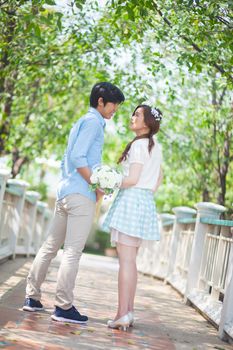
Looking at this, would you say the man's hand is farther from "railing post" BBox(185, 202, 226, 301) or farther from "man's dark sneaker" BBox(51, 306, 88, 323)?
"railing post" BBox(185, 202, 226, 301)

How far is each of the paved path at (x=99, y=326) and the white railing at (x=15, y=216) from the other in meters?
1.10

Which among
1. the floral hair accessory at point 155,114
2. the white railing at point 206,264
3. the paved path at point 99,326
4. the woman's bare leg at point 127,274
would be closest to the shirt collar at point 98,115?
the floral hair accessory at point 155,114

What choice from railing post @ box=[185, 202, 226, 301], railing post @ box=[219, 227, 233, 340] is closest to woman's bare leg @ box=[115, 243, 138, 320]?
Result: railing post @ box=[219, 227, 233, 340]

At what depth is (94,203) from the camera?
5695mm

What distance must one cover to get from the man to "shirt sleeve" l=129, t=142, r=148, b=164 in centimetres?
27

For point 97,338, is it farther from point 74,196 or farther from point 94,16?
point 94,16

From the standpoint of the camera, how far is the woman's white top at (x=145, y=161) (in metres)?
5.69

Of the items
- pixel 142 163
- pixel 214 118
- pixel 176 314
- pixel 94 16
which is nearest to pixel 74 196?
pixel 142 163

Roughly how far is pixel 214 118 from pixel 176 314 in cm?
513

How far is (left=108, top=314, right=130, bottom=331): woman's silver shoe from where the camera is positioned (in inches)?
223

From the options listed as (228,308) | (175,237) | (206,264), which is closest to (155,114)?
(228,308)

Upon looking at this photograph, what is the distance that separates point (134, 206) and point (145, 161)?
1.26ft

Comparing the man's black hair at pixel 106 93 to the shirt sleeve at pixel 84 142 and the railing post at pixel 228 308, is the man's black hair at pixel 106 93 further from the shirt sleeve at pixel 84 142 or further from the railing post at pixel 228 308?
the railing post at pixel 228 308

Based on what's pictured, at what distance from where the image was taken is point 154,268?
14.8 m
